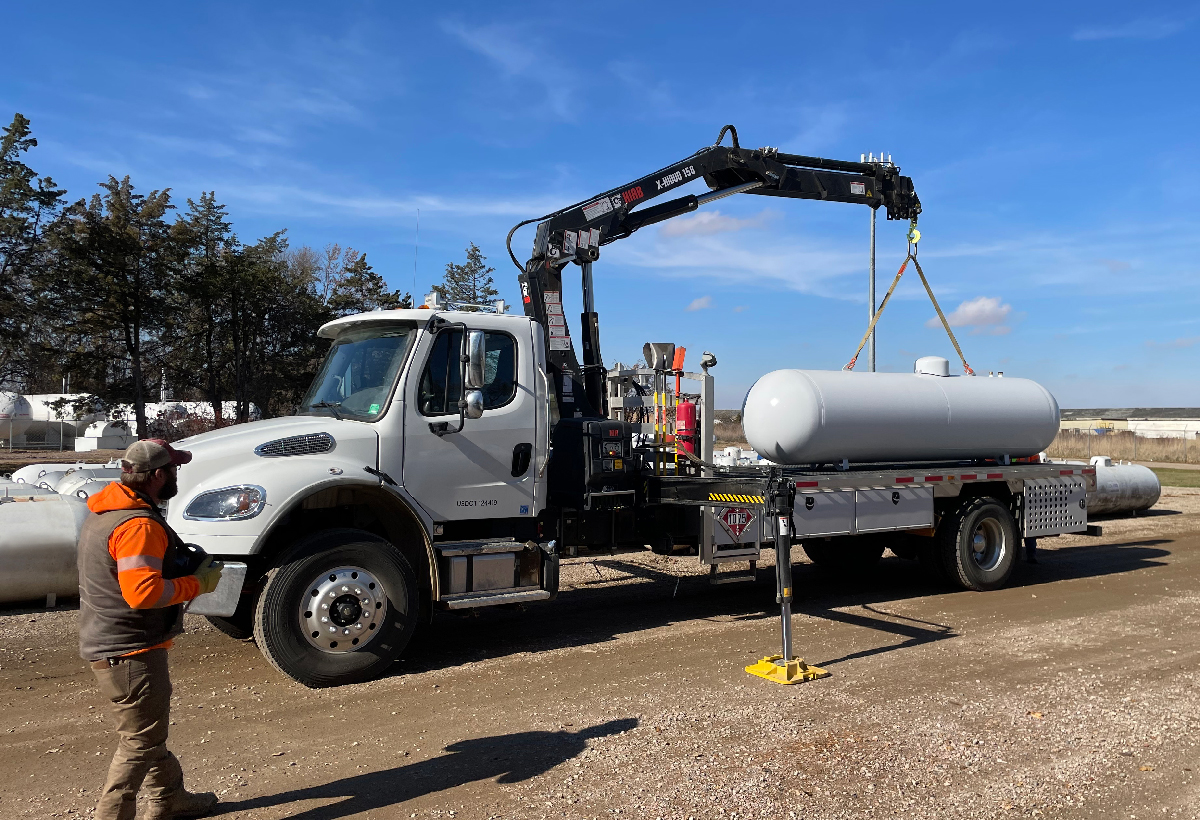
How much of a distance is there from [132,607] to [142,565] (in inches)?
7.3

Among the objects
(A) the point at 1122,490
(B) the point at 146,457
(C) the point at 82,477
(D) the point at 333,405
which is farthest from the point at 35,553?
(A) the point at 1122,490

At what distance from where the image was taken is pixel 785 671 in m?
6.57

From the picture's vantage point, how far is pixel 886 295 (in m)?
11.1

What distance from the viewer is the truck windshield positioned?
7070mm

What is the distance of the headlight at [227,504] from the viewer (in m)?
6.20

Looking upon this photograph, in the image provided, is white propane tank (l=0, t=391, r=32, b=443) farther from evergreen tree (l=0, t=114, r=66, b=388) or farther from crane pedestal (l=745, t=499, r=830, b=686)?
crane pedestal (l=745, t=499, r=830, b=686)

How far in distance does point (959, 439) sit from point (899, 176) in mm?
3655

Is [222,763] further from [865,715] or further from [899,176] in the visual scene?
[899,176]

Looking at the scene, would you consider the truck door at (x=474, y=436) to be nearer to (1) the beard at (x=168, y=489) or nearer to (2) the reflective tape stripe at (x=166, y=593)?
(1) the beard at (x=168, y=489)

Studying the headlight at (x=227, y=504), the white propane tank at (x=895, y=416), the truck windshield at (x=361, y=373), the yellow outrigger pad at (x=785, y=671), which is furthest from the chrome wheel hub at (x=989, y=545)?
the headlight at (x=227, y=504)

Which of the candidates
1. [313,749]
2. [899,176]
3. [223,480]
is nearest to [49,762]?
[313,749]

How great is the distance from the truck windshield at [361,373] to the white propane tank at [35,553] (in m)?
3.45

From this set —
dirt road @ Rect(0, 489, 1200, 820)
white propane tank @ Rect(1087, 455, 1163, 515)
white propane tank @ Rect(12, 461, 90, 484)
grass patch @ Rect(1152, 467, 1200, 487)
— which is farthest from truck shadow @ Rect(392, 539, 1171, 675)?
grass patch @ Rect(1152, 467, 1200, 487)

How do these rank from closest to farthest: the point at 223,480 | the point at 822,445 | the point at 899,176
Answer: the point at 223,480, the point at 822,445, the point at 899,176
